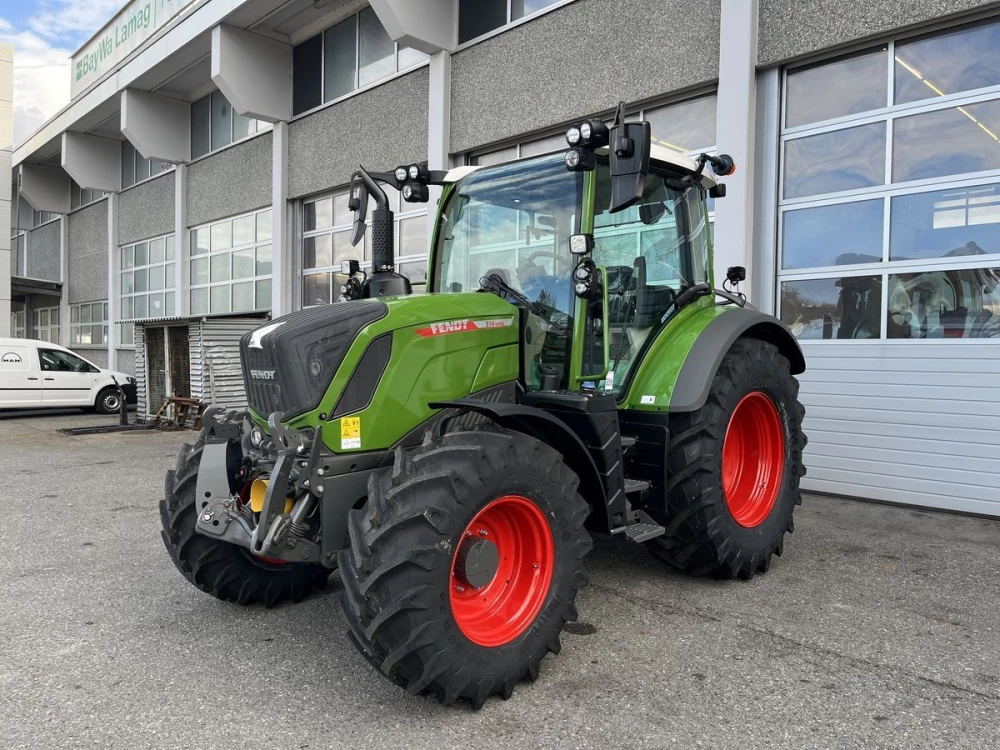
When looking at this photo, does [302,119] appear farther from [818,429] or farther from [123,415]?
[818,429]

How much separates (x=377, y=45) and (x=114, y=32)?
414 inches

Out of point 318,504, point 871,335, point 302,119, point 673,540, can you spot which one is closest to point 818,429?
point 871,335

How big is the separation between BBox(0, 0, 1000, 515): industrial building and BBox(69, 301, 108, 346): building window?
7644 mm

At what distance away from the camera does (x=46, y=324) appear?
82.8ft

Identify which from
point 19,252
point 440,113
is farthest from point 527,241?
point 19,252

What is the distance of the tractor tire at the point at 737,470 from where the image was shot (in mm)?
4055

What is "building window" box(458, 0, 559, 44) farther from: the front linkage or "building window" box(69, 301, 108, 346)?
"building window" box(69, 301, 108, 346)

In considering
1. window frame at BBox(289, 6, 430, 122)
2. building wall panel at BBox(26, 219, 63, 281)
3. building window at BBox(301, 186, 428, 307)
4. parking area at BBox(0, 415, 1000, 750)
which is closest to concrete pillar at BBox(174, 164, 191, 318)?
window frame at BBox(289, 6, 430, 122)

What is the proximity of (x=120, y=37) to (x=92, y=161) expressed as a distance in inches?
146

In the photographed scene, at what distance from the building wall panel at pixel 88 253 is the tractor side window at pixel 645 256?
66.7 ft

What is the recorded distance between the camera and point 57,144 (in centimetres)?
2173

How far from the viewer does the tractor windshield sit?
12.9 ft

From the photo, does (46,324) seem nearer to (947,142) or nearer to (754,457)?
(754,457)

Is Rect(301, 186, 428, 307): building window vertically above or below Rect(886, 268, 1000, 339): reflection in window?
above
